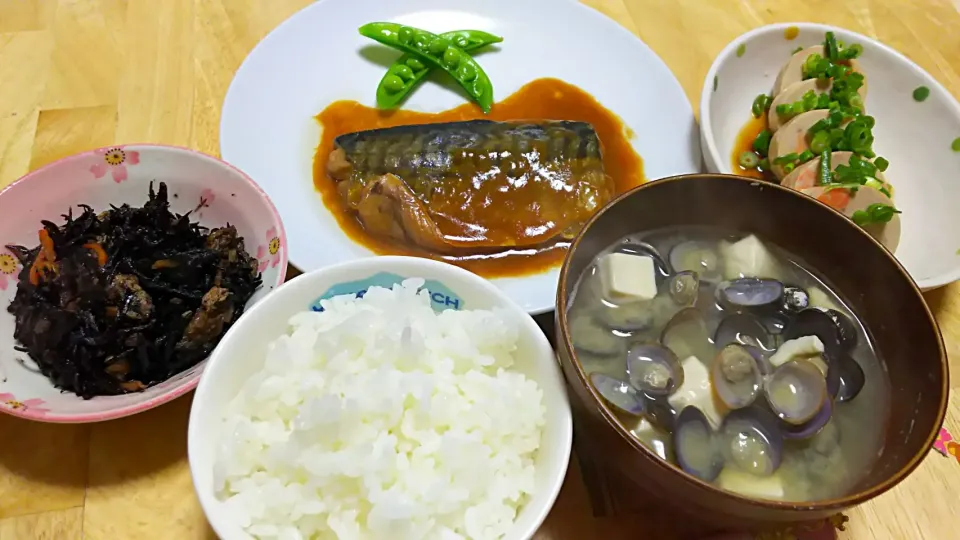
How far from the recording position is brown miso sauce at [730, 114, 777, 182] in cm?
252

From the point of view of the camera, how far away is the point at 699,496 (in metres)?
1.31

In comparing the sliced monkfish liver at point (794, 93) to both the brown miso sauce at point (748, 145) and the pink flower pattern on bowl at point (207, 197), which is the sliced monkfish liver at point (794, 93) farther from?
the pink flower pattern on bowl at point (207, 197)

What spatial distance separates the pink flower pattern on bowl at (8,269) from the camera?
1.88m

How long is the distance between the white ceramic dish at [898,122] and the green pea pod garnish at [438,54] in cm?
87

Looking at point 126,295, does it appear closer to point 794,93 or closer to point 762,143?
point 762,143

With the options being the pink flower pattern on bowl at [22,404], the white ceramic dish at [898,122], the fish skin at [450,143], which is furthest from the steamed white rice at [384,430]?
the white ceramic dish at [898,122]

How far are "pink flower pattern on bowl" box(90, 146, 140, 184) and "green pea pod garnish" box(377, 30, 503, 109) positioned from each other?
3.21 feet

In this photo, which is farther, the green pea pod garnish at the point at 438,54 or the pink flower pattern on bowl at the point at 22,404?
the green pea pod garnish at the point at 438,54

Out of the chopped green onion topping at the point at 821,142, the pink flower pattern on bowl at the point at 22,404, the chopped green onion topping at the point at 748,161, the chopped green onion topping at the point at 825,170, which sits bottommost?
the pink flower pattern on bowl at the point at 22,404

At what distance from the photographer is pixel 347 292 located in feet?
5.55

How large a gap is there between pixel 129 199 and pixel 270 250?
54 centimetres

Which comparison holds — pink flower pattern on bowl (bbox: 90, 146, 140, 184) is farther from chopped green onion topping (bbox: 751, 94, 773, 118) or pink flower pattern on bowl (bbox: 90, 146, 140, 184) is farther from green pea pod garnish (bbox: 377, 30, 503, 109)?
chopped green onion topping (bbox: 751, 94, 773, 118)

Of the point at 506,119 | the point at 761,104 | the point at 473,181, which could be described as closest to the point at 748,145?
the point at 761,104

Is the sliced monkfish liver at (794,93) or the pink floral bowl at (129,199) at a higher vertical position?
the sliced monkfish liver at (794,93)
